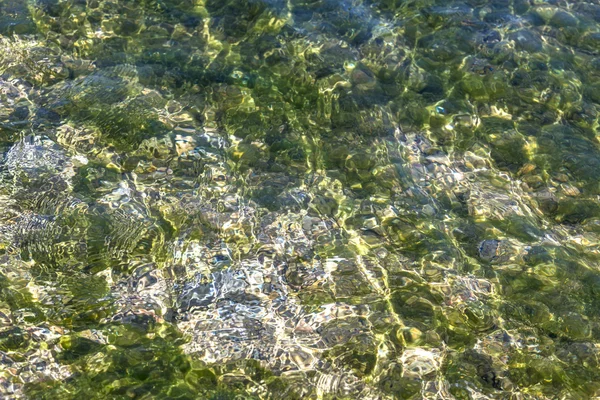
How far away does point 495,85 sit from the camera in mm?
6414

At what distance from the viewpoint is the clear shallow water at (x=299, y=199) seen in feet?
13.9

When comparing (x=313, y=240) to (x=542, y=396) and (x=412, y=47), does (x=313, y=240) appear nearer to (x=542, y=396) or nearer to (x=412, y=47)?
(x=542, y=396)

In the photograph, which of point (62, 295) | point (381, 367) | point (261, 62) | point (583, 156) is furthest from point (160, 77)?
point (583, 156)

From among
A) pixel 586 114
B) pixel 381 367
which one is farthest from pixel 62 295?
pixel 586 114

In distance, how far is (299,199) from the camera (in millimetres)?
5270

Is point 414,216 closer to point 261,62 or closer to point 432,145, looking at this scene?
point 432,145

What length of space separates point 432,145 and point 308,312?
224cm

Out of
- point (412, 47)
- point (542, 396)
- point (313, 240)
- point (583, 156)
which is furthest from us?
point (412, 47)

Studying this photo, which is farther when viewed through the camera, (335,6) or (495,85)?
(335,6)

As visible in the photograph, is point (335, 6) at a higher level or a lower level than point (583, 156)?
higher

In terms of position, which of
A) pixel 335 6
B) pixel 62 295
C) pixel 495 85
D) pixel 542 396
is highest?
pixel 335 6

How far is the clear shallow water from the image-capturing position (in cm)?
424

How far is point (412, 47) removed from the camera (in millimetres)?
6750

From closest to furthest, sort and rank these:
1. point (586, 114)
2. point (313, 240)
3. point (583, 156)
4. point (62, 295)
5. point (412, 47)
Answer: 1. point (62, 295)
2. point (313, 240)
3. point (583, 156)
4. point (586, 114)
5. point (412, 47)
